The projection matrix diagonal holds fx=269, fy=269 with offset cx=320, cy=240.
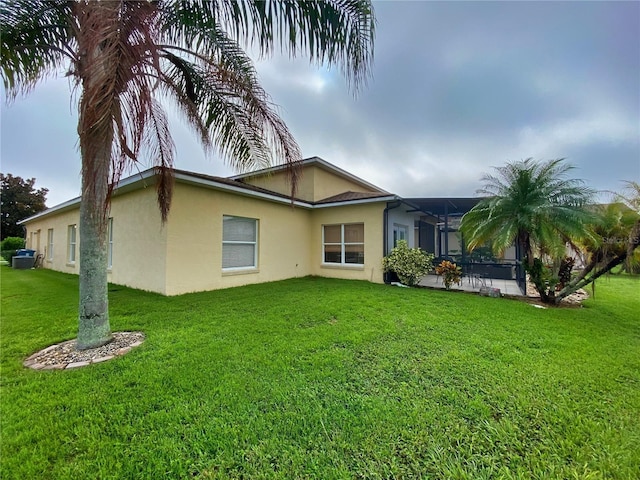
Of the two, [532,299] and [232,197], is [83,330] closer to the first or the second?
[232,197]

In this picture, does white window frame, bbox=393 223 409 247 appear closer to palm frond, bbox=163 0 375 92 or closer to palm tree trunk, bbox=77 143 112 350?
palm frond, bbox=163 0 375 92

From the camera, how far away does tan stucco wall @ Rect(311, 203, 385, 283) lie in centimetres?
1133

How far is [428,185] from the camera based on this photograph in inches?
852

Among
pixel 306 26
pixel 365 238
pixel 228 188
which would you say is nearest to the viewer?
pixel 306 26

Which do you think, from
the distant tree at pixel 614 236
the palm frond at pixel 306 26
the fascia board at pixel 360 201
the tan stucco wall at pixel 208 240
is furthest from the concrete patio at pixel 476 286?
the palm frond at pixel 306 26

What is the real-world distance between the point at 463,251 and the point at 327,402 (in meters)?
12.0

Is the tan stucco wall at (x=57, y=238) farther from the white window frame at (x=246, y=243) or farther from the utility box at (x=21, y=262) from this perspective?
the white window frame at (x=246, y=243)

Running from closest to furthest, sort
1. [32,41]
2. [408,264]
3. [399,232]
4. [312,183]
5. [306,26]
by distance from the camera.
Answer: [306,26]
[32,41]
[408,264]
[399,232]
[312,183]

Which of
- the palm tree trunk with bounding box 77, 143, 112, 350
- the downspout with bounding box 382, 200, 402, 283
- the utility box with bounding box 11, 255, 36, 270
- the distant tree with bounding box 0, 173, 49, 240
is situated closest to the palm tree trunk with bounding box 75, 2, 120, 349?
the palm tree trunk with bounding box 77, 143, 112, 350

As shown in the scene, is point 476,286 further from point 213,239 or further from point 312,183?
point 213,239

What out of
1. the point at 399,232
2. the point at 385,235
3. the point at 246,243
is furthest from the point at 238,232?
the point at 399,232

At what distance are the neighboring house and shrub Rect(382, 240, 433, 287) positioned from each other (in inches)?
20.1

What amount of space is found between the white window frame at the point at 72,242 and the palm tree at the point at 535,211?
1817 centimetres

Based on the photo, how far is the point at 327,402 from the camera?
2883mm
